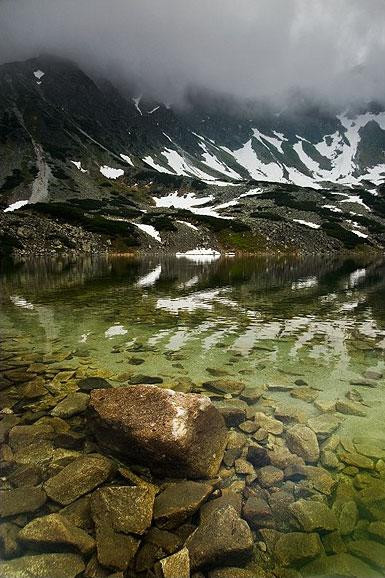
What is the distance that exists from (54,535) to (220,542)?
2402 mm

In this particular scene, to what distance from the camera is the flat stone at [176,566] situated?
523cm

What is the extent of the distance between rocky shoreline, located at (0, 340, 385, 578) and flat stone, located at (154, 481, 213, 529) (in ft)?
0.06

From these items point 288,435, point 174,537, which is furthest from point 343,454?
point 174,537

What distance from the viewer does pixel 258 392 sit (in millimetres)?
11688

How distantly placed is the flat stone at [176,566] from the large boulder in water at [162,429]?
204cm

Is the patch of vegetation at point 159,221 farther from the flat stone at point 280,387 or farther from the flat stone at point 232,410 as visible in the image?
the flat stone at point 232,410

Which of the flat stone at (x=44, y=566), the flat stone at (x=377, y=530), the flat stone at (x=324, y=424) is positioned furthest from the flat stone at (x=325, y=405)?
the flat stone at (x=44, y=566)

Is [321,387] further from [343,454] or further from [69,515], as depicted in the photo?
[69,515]

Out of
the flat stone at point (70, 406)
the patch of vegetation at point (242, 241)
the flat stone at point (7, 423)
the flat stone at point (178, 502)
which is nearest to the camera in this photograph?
the flat stone at point (178, 502)

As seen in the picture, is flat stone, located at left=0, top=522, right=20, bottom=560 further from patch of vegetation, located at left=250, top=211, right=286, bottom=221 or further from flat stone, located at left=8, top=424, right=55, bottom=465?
patch of vegetation, located at left=250, top=211, right=286, bottom=221

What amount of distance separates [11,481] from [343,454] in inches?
261

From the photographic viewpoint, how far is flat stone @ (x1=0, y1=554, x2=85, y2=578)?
5.20 m

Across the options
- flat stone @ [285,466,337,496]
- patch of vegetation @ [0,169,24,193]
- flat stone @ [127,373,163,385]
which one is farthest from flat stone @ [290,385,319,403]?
patch of vegetation @ [0,169,24,193]

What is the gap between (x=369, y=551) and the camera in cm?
588
